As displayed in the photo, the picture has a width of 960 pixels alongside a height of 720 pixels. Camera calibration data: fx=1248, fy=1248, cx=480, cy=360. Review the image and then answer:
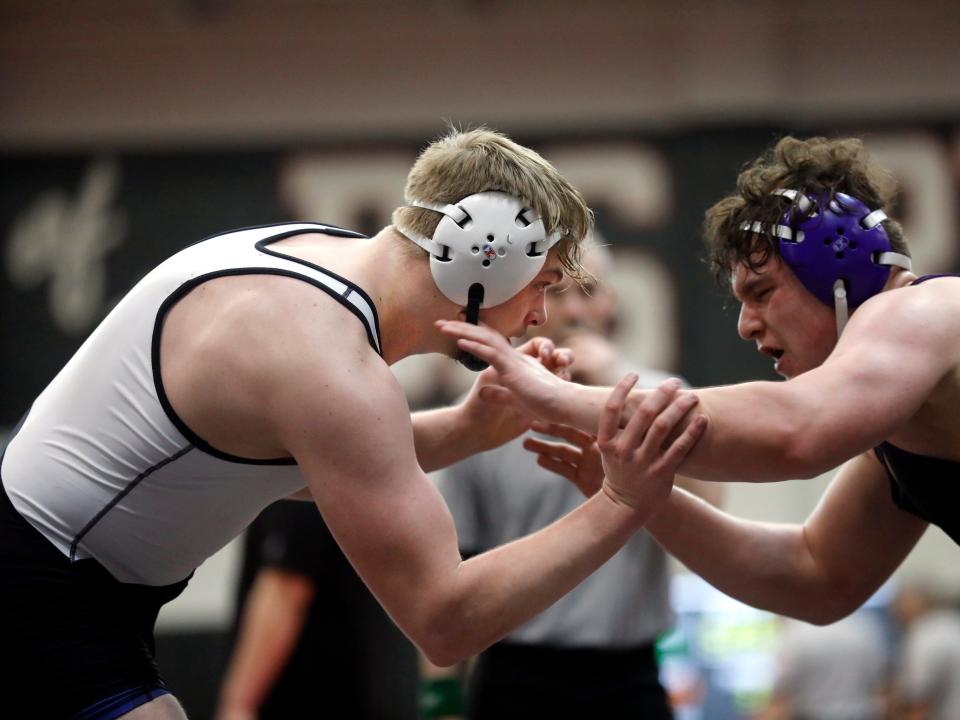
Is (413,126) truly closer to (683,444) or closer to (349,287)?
(349,287)

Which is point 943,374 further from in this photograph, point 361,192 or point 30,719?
point 361,192

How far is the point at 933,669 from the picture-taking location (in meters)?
7.37

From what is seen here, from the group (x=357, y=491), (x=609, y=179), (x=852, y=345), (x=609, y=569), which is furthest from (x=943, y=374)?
(x=609, y=179)

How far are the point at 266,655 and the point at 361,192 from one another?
595cm

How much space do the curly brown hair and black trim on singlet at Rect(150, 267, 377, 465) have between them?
0.92 metres

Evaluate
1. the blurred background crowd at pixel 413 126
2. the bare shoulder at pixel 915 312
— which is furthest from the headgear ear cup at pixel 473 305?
the blurred background crowd at pixel 413 126

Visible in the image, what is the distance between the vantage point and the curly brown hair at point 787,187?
2.64m

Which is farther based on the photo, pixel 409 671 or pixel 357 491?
pixel 409 671

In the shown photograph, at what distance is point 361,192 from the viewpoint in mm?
9867

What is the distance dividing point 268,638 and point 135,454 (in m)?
2.30

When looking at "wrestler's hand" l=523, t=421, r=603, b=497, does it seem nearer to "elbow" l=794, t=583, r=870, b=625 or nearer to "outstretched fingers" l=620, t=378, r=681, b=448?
"outstretched fingers" l=620, t=378, r=681, b=448

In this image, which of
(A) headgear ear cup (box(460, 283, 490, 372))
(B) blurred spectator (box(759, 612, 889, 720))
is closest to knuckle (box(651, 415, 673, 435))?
(A) headgear ear cup (box(460, 283, 490, 372))

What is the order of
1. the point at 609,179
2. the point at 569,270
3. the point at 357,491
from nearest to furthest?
the point at 357,491
the point at 569,270
the point at 609,179

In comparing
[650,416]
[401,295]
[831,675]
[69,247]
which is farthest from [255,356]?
[69,247]
